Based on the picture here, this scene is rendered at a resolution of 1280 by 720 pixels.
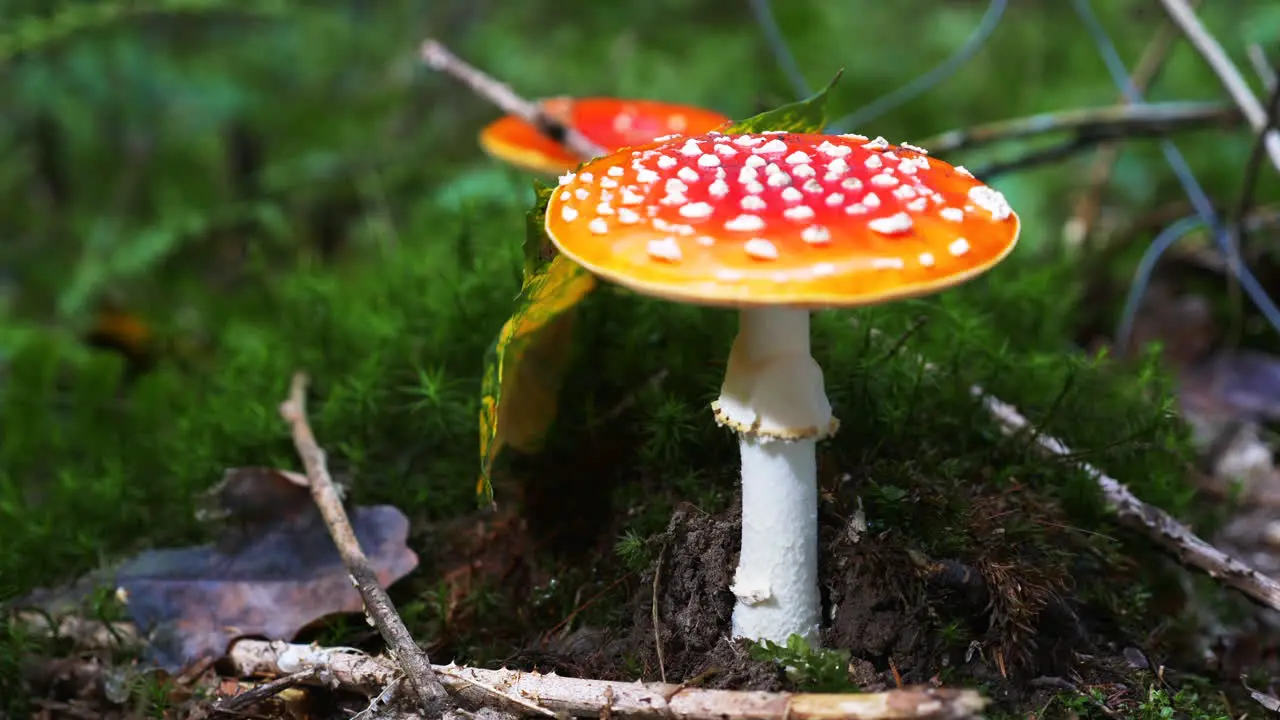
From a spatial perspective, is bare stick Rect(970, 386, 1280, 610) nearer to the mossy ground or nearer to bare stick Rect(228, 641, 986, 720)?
the mossy ground

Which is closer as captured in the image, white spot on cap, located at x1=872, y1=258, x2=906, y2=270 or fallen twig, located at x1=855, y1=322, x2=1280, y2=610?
white spot on cap, located at x1=872, y1=258, x2=906, y2=270

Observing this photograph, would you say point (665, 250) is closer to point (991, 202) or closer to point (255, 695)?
point (991, 202)

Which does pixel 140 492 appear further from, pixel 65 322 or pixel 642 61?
pixel 642 61

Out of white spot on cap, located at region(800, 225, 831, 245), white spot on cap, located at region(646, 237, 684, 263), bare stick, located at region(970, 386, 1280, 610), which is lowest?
bare stick, located at region(970, 386, 1280, 610)

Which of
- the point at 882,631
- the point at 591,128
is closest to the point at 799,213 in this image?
the point at 882,631

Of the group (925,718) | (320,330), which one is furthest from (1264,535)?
(320,330)

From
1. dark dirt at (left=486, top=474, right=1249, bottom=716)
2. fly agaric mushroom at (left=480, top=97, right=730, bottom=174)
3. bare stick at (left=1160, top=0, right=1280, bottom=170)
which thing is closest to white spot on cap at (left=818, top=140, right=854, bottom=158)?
dark dirt at (left=486, top=474, right=1249, bottom=716)
